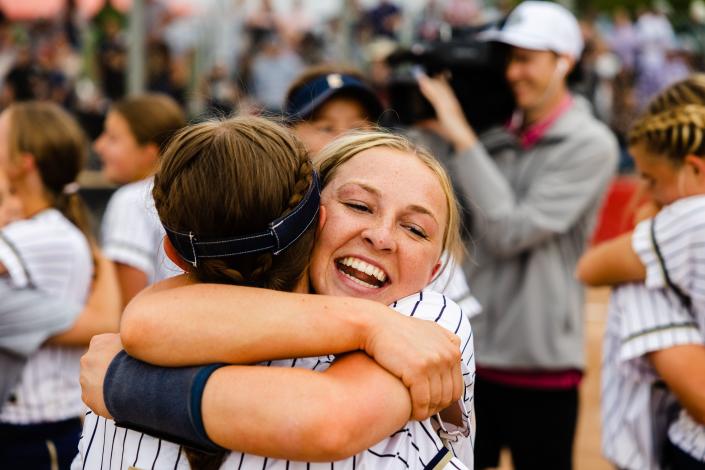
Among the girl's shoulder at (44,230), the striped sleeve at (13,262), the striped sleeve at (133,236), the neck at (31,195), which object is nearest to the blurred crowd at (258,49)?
the striped sleeve at (133,236)

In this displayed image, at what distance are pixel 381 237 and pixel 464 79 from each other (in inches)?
76.9

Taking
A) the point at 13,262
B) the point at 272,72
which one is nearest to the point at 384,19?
the point at 272,72

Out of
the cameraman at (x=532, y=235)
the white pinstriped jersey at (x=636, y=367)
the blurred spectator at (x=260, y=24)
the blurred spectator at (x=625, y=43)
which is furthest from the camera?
the blurred spectator at (x=625, y=43)

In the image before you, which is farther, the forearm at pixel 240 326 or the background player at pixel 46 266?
the background player at pixel 46 266

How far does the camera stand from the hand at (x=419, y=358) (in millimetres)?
1381

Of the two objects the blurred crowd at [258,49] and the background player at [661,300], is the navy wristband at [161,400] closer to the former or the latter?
the background player at [661,300]

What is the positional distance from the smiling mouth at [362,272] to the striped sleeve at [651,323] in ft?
2.96

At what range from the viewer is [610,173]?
11.0ft

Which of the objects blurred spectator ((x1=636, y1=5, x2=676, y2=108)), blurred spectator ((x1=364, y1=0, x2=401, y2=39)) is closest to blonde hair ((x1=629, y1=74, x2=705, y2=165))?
blurred spectator ((x1=364, y1=0, x2=401, y2=39))

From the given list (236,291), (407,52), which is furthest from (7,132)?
(236,291)

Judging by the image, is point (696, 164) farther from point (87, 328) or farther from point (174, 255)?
point (87, 328)

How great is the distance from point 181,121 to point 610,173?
180cm

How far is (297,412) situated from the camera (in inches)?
50.9

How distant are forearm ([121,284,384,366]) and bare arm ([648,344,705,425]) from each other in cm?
101
